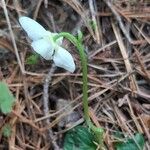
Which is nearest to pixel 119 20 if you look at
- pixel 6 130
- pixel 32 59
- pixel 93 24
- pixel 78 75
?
pixel 93 24

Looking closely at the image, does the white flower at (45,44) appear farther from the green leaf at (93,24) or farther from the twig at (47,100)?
the green leaf at (93,24)

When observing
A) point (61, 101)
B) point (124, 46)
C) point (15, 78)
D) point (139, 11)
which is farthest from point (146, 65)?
point (15, 78)

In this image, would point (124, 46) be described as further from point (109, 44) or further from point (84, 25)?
point (84, 25)

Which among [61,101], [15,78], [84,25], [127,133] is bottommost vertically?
[127,133]

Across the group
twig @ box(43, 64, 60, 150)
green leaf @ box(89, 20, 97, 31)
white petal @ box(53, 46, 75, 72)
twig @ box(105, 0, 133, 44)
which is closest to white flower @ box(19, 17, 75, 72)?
white petal @ box(53, 46, 75, 72)

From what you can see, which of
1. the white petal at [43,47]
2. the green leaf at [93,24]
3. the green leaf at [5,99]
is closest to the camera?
the white petal at [43,47]

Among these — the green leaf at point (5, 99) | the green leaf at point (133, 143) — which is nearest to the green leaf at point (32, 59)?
the green leaf at point (5, 99)
